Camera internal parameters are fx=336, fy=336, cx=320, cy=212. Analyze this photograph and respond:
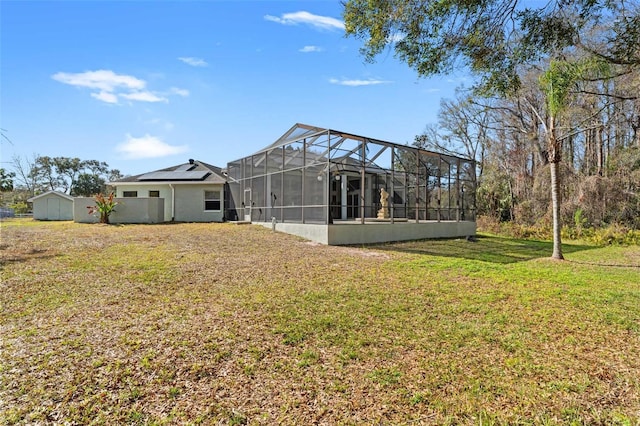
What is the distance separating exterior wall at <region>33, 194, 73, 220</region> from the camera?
20.6 meters

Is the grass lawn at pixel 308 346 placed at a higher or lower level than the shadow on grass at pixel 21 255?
lower

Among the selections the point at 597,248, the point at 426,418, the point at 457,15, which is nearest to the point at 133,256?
the point at 426,418

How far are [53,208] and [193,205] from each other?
9240mm

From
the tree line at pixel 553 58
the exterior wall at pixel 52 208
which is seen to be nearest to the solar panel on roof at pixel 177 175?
the exterior wall at pixel 52 208

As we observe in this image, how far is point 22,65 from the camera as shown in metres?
8.05

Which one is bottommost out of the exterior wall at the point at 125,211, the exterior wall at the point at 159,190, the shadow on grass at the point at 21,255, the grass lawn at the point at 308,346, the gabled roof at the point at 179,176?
the grass lawn at the point at 308,346

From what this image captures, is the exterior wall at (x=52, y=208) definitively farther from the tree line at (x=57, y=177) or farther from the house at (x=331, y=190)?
the tree line at (x=57, y=177)

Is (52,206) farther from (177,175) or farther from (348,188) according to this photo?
(348,188)

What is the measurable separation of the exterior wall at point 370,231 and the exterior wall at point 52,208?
1425 centimetres

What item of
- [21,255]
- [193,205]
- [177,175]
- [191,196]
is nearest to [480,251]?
[21,255]

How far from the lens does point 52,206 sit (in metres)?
20.7

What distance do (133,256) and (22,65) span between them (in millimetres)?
5328

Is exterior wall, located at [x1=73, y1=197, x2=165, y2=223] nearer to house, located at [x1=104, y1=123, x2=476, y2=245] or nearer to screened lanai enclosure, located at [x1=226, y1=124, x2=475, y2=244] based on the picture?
house, located at [x1=104, y1=123, x2=476, y2=245]

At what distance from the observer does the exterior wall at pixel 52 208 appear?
2058cm
